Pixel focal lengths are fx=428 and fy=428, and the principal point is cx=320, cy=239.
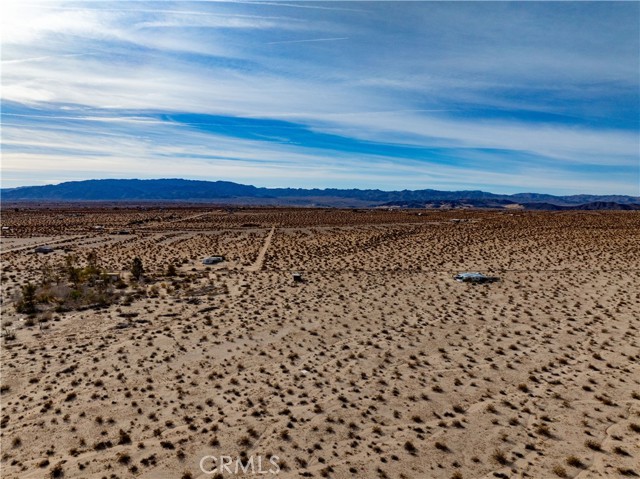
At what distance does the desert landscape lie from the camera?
10734 millimetres

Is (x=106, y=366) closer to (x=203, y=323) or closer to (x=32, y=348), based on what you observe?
(x=32, y=348)

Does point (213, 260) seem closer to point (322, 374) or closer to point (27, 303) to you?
point (27, 303)

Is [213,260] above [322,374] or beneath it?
above

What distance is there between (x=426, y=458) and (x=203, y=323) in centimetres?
1321

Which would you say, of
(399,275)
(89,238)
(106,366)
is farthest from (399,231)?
(106,366)

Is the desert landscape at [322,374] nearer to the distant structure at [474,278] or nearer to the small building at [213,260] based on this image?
the distant structure at [474,278]

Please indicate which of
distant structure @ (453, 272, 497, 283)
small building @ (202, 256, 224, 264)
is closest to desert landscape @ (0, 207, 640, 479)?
distant structure @ (453, 272, 497, 283)

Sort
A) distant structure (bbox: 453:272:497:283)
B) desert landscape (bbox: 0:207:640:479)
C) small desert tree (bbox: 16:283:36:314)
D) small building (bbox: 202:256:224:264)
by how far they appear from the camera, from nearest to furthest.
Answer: desert landscape (bbox: 0:207:640:479), small desert tree (bbox: 16:283:36:314), distant structure (bbox: 453:272:497:283), small building (bbox: 202:256:224:264)
